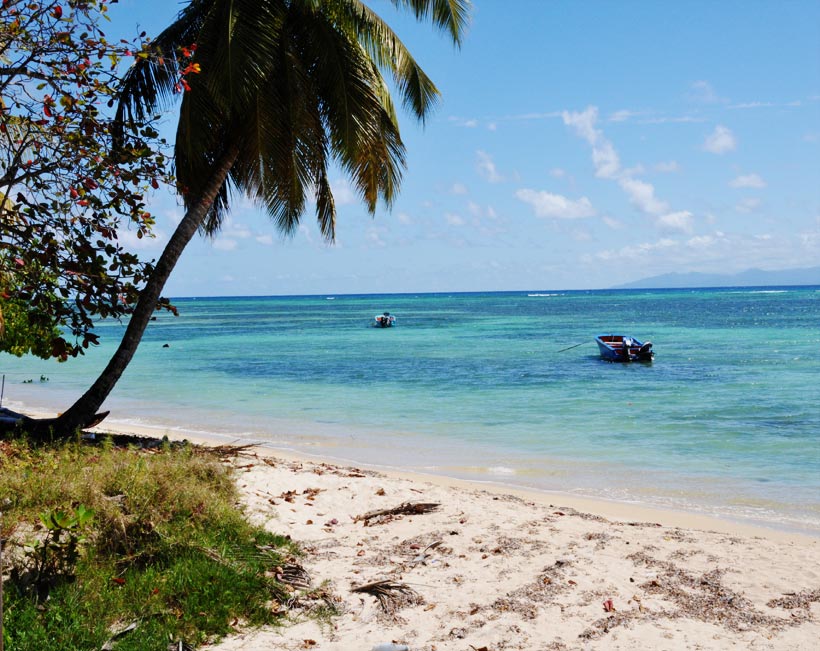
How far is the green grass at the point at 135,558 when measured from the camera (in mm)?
4496

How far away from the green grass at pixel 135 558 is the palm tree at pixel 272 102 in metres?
3.13

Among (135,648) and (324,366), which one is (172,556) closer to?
(135,648)

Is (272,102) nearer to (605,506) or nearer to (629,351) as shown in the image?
(605,506)

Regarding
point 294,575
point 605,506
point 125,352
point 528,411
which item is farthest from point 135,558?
point 528,411

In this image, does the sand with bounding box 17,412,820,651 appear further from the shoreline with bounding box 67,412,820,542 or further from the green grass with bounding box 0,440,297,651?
the green grass with bounding box 0,440,297,651

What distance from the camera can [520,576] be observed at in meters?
5.95

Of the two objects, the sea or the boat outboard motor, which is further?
the boat outboard motor

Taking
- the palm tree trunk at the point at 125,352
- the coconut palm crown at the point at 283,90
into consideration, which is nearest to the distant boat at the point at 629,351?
the coconut palm crown at the point at 283,90

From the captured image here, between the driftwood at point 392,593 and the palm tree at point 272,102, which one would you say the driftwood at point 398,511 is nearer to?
the driftwood at point 392,593

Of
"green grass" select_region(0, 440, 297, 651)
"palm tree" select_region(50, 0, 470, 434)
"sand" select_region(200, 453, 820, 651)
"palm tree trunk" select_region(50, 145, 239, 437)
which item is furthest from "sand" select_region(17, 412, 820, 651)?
"palm tree" select_region(50, 0, 470, 434)

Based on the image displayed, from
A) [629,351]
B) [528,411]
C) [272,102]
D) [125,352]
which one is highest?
[272,102]

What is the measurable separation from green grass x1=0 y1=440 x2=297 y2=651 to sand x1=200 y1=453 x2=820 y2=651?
311 millimetres

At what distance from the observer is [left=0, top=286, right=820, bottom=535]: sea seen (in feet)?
37.1

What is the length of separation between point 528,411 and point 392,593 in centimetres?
1304
